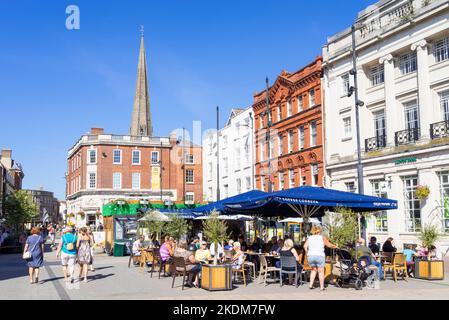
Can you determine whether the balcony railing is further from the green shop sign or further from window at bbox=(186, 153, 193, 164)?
window at bbox=(186, 153, 193, 164)

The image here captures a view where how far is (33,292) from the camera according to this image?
13234mm

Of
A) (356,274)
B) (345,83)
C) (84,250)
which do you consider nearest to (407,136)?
(345,83)

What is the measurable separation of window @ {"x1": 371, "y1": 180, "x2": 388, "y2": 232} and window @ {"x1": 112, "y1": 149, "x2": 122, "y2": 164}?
42.3m

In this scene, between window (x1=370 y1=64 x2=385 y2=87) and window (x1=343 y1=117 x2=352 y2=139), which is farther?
window (x1=343 y1=117 x2=352 y2=139)

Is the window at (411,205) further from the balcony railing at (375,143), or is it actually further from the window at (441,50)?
the window at (441,50)

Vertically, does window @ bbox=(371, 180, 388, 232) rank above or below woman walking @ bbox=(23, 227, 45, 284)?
above

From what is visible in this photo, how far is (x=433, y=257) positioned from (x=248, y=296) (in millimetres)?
7718

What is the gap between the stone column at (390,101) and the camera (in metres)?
25.6

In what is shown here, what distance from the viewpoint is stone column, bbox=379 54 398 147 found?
84.0 ft

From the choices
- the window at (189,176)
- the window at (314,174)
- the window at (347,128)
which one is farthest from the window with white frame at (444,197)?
the window at (189,176)

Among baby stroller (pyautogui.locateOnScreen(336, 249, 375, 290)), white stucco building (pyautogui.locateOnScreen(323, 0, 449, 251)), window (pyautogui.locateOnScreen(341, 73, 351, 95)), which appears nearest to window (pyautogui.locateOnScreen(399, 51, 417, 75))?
white stucco building (pyautogui.locateOnScreen(323, 0, 449, 251))

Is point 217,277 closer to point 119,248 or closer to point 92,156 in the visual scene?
point 119,248

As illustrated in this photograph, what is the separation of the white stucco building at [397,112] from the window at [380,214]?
0.17 feet

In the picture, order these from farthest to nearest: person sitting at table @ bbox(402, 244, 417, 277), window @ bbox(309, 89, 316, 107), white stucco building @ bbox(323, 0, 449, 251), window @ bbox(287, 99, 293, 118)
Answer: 1. window @ bbox(287, 99, 293, 118)
2. window @ bbox(309, 89, 316, 107)
3. white stucco building @ bbox(323, 0, 449, 251)
4. person sitting at table @ bbox(402, 244, 417, 277)
